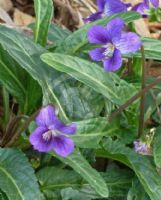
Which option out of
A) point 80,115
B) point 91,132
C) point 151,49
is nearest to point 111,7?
point 151,49

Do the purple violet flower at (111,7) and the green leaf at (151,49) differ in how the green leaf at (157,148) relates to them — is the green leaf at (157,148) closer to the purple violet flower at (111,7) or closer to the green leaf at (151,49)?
the green leaf at (151,49)

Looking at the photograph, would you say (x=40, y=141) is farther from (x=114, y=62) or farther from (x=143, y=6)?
(x=143, y=6)

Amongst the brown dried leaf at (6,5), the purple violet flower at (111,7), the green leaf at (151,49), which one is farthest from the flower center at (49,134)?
the brown dried leaf at (6,5)

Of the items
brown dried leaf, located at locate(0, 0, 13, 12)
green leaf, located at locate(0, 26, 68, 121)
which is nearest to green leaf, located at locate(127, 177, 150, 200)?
green leaf, located at locate(0, 26, 68, 121)

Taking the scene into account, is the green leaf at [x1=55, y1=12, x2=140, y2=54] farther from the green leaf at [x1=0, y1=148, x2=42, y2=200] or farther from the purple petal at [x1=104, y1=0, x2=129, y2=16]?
the green leaf at [x1=0, y1=148, x2=42, y2=200]

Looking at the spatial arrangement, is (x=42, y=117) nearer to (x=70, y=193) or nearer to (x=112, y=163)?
(x=70, y=193)

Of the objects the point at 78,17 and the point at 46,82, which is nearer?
the point at 46,82

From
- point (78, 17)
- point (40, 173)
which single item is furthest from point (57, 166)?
point (78, 17)
